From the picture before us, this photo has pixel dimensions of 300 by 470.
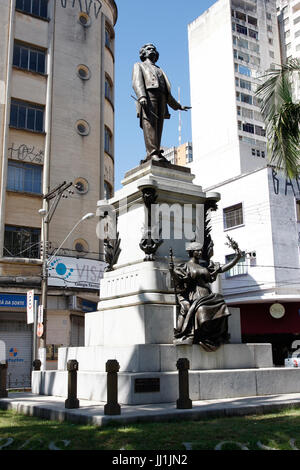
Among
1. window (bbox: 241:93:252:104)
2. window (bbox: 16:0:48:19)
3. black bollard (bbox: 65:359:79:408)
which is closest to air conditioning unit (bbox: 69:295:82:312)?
window (bbox: 16:0:48:19)

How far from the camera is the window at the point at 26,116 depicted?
31.6 m

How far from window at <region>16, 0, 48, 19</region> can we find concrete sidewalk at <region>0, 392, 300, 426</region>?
97.2 feet

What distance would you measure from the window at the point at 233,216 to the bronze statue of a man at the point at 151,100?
25870mm

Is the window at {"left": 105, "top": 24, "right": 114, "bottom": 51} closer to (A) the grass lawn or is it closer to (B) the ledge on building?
(B) the ledge on building

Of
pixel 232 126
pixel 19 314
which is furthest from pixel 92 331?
pixel 232 126

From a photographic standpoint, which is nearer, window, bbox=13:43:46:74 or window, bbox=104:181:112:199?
window, bbox=13:43:46:74

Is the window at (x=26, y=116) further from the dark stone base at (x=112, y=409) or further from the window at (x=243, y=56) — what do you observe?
the window at (x=243, y=56)

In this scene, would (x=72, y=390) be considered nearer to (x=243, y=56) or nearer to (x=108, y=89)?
(x=108, y=89)

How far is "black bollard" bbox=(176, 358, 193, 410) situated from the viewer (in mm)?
8250

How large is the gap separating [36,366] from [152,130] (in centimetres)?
699

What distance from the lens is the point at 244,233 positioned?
37.1 meters

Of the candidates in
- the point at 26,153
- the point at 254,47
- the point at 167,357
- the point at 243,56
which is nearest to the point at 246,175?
the point at 26,153

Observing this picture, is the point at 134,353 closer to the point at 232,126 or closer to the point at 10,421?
the point at 10,421

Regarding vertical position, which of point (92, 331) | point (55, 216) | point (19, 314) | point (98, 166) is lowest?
point (92, 331)
